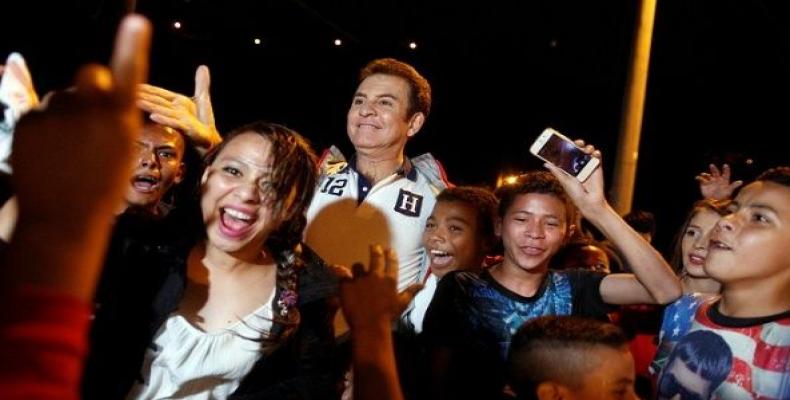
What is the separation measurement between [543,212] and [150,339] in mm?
2004

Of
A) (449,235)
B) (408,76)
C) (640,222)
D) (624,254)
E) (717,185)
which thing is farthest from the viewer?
(640,222)

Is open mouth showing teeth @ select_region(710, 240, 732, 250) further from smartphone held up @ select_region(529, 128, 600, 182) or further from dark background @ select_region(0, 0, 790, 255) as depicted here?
dark background @ select_region(0, 0, 790, 255)

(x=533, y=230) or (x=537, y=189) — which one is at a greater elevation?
(x=537, y=189)

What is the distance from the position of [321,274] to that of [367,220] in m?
1.36

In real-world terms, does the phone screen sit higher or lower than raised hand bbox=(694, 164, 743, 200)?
lower

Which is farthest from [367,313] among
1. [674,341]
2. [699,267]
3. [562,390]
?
[699,267]

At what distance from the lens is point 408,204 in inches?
169

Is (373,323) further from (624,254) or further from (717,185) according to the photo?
(717,185)

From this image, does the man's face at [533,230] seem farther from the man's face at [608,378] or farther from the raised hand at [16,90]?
the raised hand at [16,90]

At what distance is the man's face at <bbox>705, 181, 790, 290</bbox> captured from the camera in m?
2.88

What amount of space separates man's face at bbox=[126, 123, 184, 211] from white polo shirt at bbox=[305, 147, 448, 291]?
2.77ft

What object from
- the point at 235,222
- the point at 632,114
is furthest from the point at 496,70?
the point at 235,222

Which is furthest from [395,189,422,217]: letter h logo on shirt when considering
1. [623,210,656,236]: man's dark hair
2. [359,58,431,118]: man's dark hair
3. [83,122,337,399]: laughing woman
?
[623,210,656,236]: man's dark hair

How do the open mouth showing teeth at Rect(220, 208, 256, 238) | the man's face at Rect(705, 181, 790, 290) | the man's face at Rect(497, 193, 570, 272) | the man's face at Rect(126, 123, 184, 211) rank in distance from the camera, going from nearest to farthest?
1. the open mouth showing teeth at Rect(220, 208, 256, 238)
2. the man's face at Rect(705, 181, 790, 290)
3. the man's face at Rect(497, 193, 570, 272)
4. the man's face at Rect(126, 123, 184, 211)
